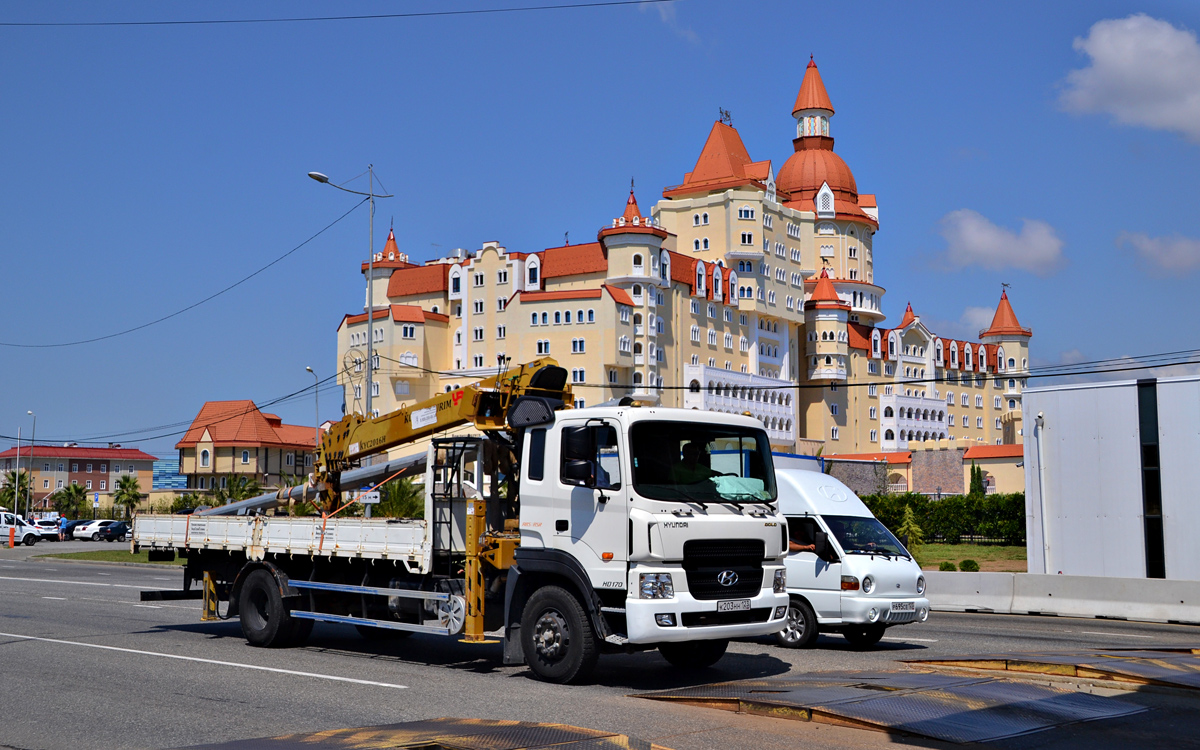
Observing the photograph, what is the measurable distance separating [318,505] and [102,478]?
133 metres

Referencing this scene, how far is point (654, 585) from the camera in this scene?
10594 mm

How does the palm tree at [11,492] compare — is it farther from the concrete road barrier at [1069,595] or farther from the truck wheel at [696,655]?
the truck wheel at [696,655]

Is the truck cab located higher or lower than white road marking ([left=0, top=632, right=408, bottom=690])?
higher

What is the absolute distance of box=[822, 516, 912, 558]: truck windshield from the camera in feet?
48.7

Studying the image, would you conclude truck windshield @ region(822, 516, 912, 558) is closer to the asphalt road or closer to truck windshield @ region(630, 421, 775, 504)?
the asphalt road

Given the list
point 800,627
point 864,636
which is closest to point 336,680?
point 800,627

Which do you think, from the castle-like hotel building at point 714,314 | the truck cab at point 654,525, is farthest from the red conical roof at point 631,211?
the truck cab at point 654,525

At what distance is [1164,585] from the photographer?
20766 millimetres

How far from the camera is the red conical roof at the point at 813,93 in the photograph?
127m

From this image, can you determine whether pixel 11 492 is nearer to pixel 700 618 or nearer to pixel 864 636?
pixel 864 636

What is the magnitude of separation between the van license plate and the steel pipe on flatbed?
15.2ft

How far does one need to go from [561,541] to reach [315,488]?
5.85 m

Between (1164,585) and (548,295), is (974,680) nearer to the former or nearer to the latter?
(1164,585)

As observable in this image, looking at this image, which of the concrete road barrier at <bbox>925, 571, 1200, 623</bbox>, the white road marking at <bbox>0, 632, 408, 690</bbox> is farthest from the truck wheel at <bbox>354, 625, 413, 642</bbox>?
the concrete road barrier at <bbox>925, 571, 1200, 623</bbox>
